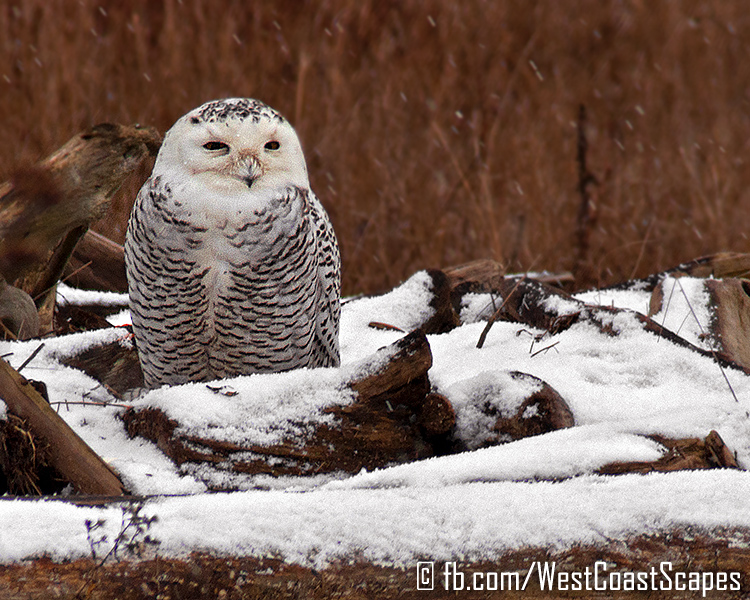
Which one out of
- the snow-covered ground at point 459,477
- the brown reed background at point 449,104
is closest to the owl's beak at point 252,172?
the snow-covered ground at point 459,477

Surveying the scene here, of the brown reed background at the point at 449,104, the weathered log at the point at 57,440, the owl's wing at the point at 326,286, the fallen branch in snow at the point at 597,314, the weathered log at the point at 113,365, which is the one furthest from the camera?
the brown reed background at the point at 449,104

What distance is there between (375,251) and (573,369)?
2514mm

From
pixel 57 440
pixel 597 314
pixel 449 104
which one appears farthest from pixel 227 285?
pixel 449 104

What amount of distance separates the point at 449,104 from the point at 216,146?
12.7 feet

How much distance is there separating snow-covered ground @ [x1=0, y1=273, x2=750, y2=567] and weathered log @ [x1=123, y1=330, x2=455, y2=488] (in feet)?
0.12

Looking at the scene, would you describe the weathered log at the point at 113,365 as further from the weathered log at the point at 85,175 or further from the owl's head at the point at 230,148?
the owl's head at the point at 230,148

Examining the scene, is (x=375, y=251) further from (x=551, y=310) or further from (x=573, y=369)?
(x=573, y=369)

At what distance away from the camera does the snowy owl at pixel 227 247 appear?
2.11 m

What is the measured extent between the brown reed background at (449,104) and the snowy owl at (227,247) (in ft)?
5.31

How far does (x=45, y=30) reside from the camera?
16.9ft

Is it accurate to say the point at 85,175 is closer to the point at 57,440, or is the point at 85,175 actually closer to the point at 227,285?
the point at 227,285

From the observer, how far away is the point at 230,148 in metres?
2.09

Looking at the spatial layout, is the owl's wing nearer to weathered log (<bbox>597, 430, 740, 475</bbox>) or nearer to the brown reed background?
weathered log (<bbox>597, 430, 740, 475</bbox>)

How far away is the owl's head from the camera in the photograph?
2.06 meters
